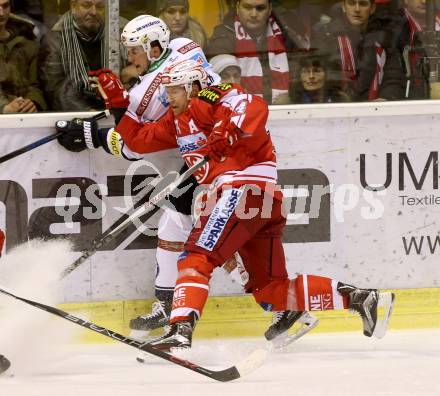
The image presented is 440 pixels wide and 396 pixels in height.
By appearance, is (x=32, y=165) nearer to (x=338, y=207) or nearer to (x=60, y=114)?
(x=60, y=114)

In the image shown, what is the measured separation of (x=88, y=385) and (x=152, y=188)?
116 centimetres

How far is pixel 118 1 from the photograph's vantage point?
16.8ft

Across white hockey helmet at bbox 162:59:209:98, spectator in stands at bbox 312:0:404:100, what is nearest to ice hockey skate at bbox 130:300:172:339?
white hockey helmet at bbox 162:59:209:98

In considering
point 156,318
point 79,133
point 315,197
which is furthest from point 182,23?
point 156,318

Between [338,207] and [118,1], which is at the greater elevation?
[118,1]

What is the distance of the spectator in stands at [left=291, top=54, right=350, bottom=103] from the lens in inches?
209

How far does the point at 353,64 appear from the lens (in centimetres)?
538

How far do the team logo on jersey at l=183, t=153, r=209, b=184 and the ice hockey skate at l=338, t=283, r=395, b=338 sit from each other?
0.75 m

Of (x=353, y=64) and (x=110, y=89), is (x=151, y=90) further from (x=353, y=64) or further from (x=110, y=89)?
(x=353, y=64)

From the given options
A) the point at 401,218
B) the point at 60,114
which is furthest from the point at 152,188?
the point at 401,218

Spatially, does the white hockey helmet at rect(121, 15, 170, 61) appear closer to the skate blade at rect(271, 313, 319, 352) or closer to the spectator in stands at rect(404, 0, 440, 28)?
the spectator in stands at rect(404, 0, 440, 28)

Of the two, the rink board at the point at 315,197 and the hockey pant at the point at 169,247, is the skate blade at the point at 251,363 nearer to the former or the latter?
→ the hockey pant at the point at 169,247

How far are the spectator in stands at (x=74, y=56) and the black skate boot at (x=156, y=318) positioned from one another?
0.93 m

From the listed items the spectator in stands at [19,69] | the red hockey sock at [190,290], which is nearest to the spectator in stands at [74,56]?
the spectator in stands at [19,69]
